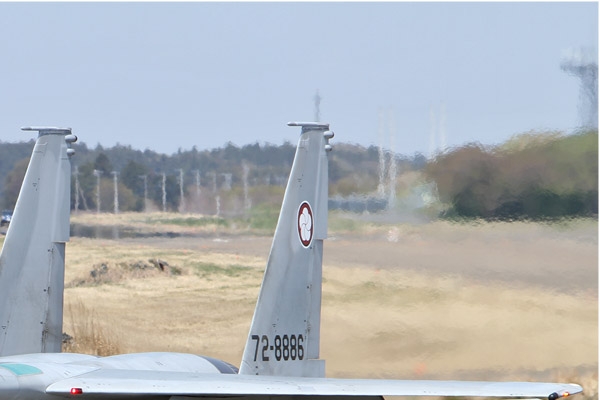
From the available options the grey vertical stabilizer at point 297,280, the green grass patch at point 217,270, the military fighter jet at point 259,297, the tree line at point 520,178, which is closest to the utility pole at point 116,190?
the green grass patch at point 217,270

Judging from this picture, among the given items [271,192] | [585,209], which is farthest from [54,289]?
[585,209]

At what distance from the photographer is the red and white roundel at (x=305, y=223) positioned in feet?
36.7

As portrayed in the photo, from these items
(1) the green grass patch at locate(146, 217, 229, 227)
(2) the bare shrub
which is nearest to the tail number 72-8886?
(1) the green grass patch at locate(146, 217, 229, 227)

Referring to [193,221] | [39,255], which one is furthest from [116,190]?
[39,255]

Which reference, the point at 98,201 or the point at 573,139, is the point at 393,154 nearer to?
the point at 573,139

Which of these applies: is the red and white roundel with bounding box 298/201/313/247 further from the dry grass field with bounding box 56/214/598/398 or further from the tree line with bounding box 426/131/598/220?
the tree line with bounding box 426/131/598/220

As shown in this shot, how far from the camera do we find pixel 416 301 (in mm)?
13852

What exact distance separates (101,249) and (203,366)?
16.9ft

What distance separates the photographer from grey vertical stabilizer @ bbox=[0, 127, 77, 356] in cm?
1124

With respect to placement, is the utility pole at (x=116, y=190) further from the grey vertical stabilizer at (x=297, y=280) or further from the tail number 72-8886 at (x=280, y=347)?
the tail number 72-8886 at (x=280, y=347)

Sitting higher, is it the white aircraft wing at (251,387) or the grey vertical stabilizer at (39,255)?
the grey vertical stabilizer at (39,255)

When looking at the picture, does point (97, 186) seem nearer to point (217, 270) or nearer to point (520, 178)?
point (217, 270)

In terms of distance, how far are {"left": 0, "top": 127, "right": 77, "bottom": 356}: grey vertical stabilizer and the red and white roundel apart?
6.80 ft

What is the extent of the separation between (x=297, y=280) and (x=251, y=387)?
2172 mm
